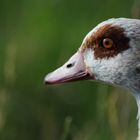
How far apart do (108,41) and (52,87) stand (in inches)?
110

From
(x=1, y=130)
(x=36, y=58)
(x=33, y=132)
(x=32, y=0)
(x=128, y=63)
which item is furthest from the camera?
(x=32, y=0)

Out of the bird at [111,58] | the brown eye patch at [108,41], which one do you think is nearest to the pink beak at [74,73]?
the bird at [111,58]

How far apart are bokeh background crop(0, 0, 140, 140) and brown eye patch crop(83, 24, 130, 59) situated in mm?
1111

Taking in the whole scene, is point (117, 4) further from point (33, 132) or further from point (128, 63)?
point (128, 63)

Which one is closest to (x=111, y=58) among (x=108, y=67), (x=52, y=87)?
(x=108, y=67)

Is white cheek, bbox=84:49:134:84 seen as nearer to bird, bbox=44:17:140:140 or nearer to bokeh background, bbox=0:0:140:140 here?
bird, bbox=44:17:140:140

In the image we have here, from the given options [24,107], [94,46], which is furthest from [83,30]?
[94,46]

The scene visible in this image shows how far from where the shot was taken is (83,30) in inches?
410

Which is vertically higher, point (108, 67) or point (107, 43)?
point (107, 43)

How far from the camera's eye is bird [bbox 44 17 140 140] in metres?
7.06

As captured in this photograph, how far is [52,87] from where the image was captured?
9.93 metres

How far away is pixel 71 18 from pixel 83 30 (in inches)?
14.7

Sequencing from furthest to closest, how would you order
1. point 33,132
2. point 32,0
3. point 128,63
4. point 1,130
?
point 32,0 → point 33,132 → point 1,130 → point 128,63

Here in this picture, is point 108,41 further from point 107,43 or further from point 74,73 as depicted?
point 74,73
